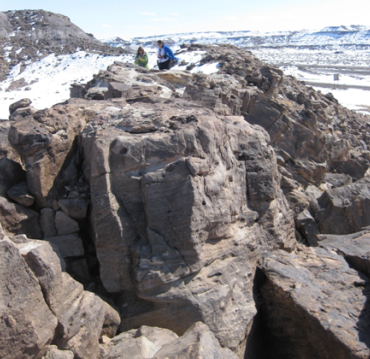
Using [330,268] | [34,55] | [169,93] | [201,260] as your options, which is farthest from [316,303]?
[34,55]

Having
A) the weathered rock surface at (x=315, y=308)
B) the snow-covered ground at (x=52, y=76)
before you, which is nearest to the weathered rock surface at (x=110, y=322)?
the weathered rock surface at (x=315, y=308)

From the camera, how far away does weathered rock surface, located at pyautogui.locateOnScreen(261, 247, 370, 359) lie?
400cm

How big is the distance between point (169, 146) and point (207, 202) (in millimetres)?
947

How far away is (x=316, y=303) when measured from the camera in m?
4.37

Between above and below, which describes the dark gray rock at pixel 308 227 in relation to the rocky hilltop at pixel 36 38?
below

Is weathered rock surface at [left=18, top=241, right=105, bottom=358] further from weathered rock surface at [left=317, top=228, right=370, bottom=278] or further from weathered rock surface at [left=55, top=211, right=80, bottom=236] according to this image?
weathered rock surface at [left=317, top=228, right=370, bottom=278]

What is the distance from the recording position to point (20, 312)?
118 inches

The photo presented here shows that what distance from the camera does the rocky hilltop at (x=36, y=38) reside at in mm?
25572

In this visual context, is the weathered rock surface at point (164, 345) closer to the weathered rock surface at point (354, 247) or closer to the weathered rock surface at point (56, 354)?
the weathered rock surface at point (56, 354)

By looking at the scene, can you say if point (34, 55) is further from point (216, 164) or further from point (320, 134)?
point (216, 164)

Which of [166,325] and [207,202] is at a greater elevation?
[207,202]

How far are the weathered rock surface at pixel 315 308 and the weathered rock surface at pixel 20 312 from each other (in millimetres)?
3052

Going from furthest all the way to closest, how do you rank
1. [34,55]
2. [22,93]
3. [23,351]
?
[34,55]
[22,93]
[23,351]

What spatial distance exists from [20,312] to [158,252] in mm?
1682
